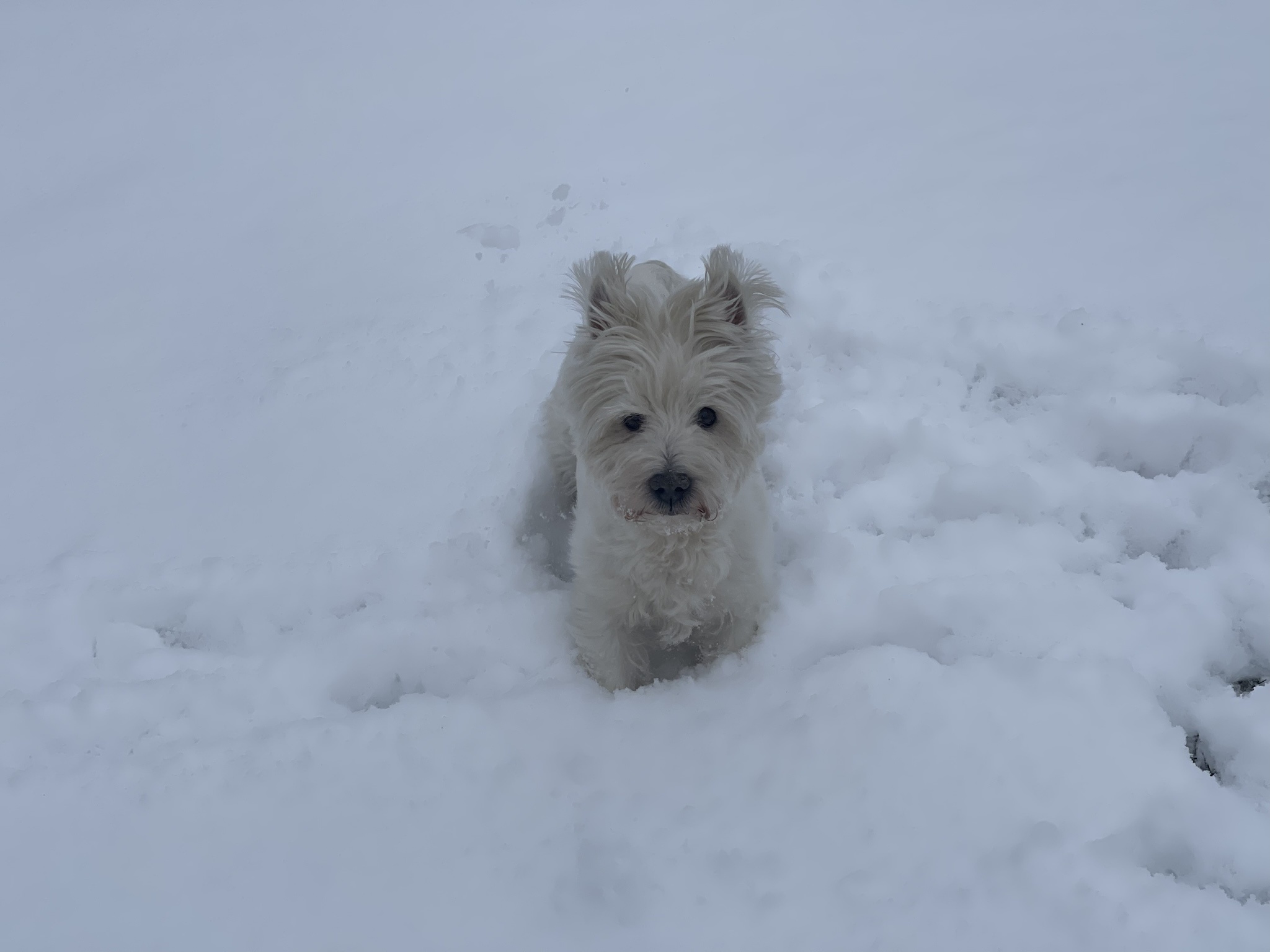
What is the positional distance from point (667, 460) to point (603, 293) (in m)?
0.72

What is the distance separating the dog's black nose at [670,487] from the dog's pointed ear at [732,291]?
0.65 m

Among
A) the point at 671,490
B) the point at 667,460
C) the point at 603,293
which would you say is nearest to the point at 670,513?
the point at 671,490

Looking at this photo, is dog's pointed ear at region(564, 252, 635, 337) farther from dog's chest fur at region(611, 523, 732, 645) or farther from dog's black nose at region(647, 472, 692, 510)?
dog's chest fur at region(611, 523, 732, 645)

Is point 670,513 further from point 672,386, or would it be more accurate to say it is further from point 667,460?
point 672,386

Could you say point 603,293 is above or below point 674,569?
above

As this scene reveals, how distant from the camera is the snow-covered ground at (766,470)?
2354 millimetres

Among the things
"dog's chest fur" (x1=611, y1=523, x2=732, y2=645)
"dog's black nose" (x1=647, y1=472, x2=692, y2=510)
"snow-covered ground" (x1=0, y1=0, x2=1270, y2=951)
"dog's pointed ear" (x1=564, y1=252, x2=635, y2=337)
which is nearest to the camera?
"snow-covered ground" (x1=0, y1=0, x2=1270, y2=951)

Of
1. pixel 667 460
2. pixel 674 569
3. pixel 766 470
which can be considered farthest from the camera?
pixel 766 470

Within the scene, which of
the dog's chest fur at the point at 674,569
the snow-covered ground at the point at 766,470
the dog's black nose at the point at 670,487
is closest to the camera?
the snow-covered ground at the point at 766,470

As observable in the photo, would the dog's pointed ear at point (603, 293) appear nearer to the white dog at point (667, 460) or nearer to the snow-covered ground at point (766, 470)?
the white dog at point (667, 460)

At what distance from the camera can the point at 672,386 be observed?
276 cm

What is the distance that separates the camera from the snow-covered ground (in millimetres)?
2354

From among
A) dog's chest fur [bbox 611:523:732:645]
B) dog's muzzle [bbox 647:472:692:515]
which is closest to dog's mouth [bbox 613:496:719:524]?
dog's muzzle [bbox 647:472:692:515]

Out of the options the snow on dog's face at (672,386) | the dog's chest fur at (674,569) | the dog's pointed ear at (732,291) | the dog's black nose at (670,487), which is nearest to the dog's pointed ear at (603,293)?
the snow on dog's face at (672,386)
